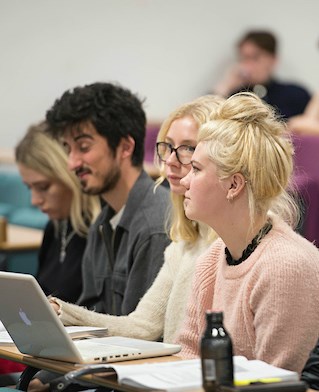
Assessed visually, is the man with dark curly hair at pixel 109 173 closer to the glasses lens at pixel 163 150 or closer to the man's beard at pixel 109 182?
the man's beard at pixel 109 182

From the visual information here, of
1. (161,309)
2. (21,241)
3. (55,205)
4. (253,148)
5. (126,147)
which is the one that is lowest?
(21,241)

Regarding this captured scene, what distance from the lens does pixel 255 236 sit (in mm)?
2670

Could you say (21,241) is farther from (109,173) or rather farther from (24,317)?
(24,317)

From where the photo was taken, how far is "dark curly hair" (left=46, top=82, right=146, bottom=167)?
3764 millimetres

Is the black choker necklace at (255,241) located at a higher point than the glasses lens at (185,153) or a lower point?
lower

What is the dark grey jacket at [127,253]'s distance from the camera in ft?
11.3

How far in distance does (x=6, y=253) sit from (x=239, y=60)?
12.9ft

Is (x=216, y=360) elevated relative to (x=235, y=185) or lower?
lower

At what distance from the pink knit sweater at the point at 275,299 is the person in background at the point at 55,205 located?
1.50 meters

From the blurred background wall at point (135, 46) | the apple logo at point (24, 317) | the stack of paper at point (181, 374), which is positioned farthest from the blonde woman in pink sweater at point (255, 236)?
the blurred background wall at point (135, 46)

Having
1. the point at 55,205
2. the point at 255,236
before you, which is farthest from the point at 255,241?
the point at 55,205

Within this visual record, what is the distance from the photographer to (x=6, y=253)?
516 cm

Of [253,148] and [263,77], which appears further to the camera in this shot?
[263,77]

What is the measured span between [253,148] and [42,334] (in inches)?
28.8
